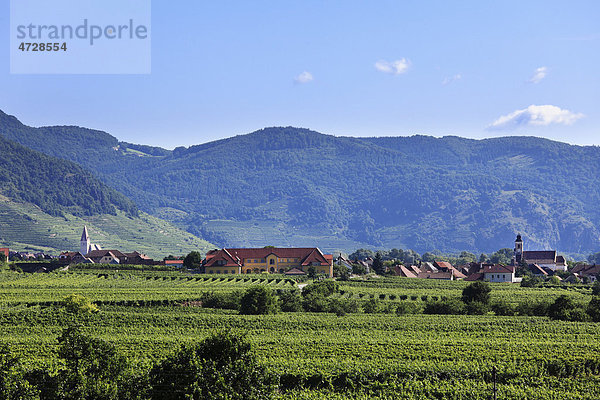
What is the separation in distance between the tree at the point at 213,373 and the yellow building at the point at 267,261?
93.8m

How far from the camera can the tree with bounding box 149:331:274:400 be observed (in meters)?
28.5

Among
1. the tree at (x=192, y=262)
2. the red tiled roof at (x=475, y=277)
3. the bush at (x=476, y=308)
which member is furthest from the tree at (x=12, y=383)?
the tree at (x=192, y=262)

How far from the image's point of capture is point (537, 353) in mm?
44250

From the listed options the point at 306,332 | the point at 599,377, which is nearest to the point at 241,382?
the point at 599,377

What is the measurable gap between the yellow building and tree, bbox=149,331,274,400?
9376 cm

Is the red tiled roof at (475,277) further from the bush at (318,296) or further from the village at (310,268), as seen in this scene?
the bush at (318,296)

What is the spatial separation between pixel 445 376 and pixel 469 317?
2848 cm

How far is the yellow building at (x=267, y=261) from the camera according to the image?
125188mm

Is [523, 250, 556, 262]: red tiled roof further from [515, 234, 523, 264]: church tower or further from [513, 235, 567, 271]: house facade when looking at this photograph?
[515, 234, 523, 264]: church tower

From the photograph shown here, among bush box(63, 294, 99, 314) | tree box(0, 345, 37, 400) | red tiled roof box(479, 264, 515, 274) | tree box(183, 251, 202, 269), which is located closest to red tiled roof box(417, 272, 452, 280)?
red tiled roof box(479, 264, 515, 274)

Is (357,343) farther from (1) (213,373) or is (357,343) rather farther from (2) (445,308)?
(2) (445,308)

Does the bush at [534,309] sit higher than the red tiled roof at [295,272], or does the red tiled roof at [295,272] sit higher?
the red tiled roof at [295,272]

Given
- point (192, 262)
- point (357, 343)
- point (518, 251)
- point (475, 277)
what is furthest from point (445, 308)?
point (518, 251)

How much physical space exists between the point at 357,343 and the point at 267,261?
84.1m
